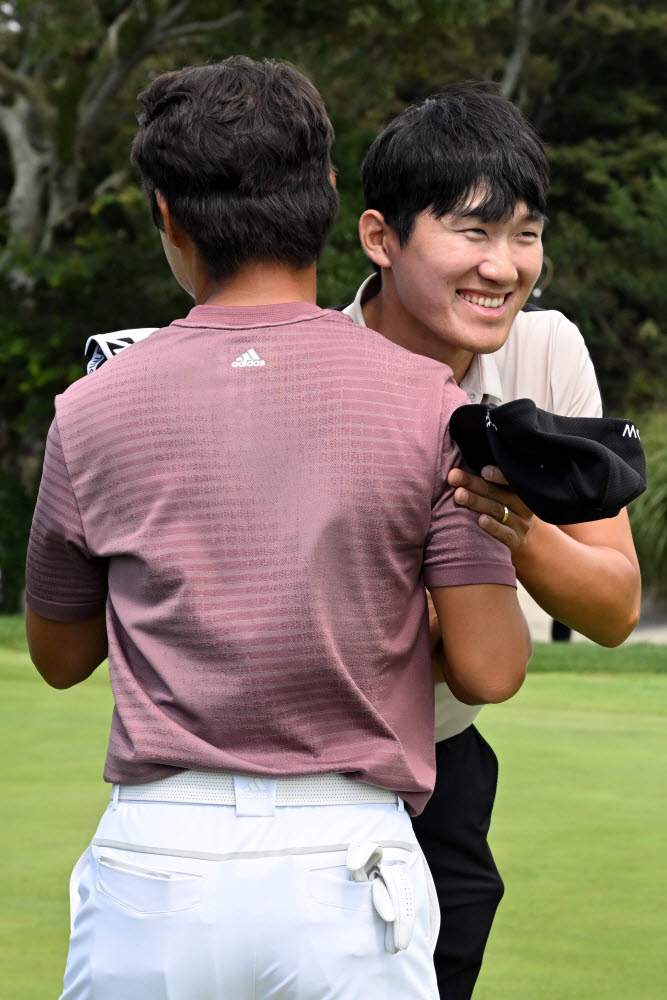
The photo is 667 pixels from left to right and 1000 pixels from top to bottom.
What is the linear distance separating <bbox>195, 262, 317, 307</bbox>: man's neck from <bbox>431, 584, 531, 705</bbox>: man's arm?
1.16ft

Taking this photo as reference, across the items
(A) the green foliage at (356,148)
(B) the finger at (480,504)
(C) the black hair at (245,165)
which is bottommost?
(A) the green foliage at (356,148)

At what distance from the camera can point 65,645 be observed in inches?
69.2

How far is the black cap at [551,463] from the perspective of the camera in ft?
4.54

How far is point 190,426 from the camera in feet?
4.91

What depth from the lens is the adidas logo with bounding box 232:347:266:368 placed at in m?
1.51

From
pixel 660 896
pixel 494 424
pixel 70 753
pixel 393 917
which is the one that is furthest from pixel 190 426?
pixel 70 753

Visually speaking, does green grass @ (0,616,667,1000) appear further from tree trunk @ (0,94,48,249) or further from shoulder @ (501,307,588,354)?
tree trunk @ (0,94,48,249)

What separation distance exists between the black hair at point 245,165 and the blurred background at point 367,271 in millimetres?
1162

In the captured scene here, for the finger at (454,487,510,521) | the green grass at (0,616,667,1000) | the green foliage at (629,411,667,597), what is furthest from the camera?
the green foliage at (629,411,667,597)

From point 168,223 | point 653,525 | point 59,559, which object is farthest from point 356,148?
point 59,559

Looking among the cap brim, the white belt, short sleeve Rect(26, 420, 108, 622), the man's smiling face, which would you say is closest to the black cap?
the cap brim

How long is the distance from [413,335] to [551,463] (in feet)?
2.64

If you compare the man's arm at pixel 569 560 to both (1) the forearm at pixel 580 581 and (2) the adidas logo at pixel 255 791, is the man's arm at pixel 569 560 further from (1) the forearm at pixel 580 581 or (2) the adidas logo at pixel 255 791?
(2) the adidas logo at pixel 255 791

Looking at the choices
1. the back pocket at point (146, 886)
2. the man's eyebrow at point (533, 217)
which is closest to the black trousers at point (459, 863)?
the man's eyebrow at point (533, 217)
